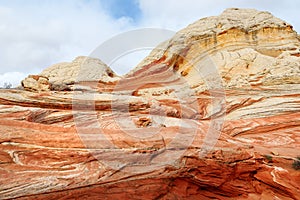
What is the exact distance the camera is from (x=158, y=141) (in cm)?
890

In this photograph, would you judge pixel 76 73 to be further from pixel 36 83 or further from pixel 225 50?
pixel 225 50

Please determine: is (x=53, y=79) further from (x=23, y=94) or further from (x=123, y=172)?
(x=123, y=172)

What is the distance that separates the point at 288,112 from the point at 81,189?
985cm

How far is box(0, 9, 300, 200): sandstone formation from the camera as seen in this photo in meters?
7.38

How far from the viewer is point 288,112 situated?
12547mm

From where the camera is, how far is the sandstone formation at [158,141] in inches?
291

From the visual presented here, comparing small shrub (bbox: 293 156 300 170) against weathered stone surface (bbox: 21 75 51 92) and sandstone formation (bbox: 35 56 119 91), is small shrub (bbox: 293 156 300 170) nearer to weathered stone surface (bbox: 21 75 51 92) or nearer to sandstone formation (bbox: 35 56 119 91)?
sandstone formation (bbox: 35 56 119 91)

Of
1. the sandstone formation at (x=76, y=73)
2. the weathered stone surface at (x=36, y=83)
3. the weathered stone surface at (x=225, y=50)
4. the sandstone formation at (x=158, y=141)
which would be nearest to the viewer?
the sandstone formation at (x=158, y=141)

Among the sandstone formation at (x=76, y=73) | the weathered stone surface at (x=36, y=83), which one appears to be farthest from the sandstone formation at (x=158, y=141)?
the weathered stone surface at (x=36, y=83)

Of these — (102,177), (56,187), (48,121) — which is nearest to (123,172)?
(102,177)

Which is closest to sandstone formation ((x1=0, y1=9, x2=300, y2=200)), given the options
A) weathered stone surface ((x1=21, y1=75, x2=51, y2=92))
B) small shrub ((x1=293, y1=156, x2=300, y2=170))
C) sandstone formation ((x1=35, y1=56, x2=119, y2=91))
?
small shrub ((x1=293, y1=156, x2=300, y2=170))

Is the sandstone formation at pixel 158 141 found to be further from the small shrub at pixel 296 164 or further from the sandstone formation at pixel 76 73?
the sandstone formation at pixel 76 73

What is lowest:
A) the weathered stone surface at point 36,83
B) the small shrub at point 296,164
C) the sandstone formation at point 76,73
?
the small shrub at point 296,164

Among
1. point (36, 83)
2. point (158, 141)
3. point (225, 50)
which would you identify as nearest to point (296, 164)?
point (158, 141)
